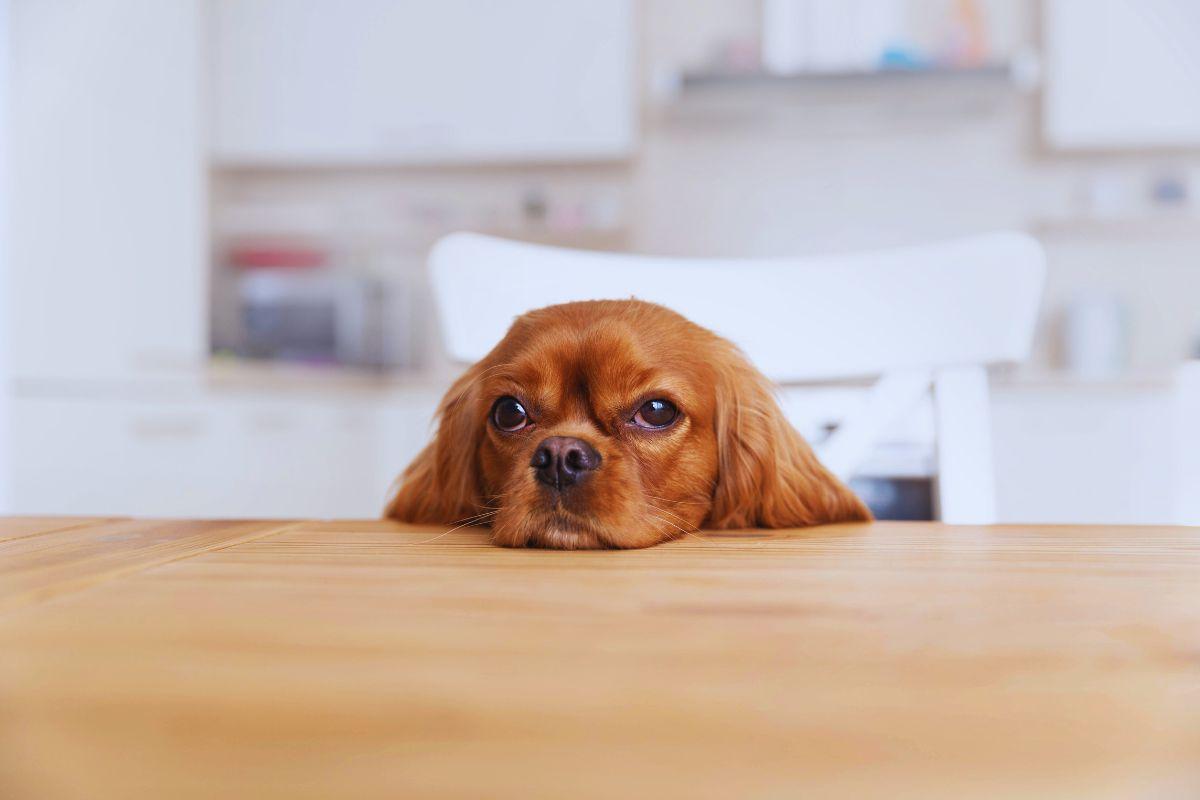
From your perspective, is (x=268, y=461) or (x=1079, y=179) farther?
(x=1079, y=179)

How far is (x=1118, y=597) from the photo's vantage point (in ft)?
1.37

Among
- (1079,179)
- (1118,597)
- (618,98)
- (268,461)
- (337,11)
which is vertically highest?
(337,11)

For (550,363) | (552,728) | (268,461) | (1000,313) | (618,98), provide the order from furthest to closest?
(618,98)
(268,461)
(1000,313)
(550,363)
(552,728)

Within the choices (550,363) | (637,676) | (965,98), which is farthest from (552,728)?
(965,98)

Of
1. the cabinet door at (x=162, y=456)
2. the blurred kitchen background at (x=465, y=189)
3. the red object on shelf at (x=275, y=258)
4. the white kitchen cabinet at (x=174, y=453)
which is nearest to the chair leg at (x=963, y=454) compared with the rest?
the blurred kitchen background at (x=465, y=189)

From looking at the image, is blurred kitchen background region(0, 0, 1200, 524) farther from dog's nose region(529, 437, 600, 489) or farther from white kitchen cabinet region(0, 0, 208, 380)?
dog's nose region(529, 437, 600, 489)

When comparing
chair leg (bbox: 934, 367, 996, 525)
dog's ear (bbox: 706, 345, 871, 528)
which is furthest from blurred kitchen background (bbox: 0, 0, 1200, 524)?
dog's ear (bbox: 706, 345, 871, 528)

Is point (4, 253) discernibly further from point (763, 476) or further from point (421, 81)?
point (763, 476)

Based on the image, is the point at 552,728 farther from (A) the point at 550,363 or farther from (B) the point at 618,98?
(B) the point at 618,98

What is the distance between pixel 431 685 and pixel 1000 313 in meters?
1.25

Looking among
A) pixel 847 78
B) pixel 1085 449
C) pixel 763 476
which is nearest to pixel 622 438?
pixel 763 476

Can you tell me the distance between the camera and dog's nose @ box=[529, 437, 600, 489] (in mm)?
858

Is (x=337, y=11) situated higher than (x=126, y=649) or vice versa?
(x=337, y=11)

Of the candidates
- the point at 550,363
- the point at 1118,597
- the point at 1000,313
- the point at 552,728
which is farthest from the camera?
the point at 1000,313
